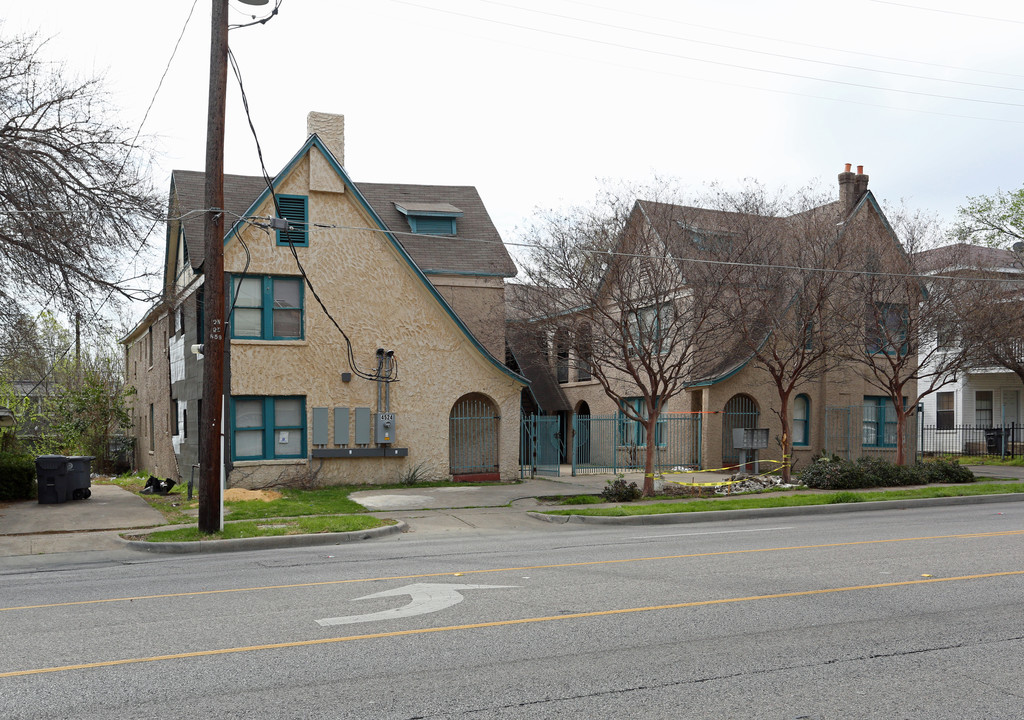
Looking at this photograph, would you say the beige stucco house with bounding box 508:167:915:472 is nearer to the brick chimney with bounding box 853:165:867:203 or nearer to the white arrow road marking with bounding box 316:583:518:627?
the brick chimney with bounding box 853:165:867:203

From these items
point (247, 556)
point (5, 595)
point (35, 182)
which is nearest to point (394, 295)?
point (35, 182)

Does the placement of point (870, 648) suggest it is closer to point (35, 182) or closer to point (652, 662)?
point (652, 662)

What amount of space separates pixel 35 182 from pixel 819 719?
1521cm

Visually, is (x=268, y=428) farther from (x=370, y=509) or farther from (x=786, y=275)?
(x=786, y=275)

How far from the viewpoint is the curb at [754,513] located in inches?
659

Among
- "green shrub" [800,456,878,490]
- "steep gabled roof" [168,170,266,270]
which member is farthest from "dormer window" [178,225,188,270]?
"green shrub" [800,456,878,490]

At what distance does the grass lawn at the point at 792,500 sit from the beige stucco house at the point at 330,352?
663cm

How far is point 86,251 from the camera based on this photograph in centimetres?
1614

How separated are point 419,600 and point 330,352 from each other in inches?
581

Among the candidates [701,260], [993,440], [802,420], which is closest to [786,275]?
[701,260]

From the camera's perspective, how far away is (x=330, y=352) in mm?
22547

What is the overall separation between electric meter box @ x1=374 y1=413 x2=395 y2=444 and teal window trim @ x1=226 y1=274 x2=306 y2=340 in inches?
111

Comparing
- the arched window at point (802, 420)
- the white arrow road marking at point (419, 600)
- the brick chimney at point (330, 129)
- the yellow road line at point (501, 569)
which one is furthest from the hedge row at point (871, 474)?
the white arrow road marking at point (419, 600)

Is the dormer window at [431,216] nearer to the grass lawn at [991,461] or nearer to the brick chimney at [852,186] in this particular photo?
the brick chimney at [852,186]
